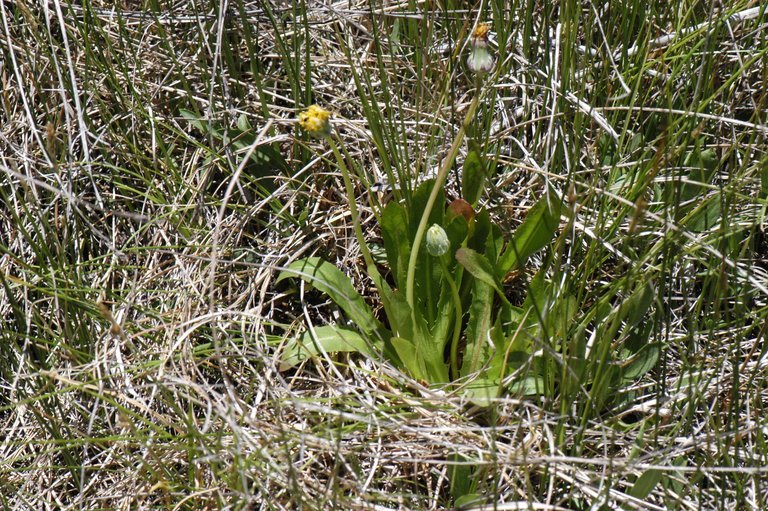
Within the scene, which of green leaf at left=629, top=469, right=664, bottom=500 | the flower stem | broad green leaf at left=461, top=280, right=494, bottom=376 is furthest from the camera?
broad green leaf at left=461, top=280, right=494, bottom=376

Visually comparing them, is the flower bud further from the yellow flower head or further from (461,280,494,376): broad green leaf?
the yellow flower head

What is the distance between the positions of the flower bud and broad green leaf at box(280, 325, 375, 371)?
0.20m

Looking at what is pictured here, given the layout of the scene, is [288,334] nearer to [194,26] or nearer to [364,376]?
[364,376]

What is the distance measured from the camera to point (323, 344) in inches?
51.2

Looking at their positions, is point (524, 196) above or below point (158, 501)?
above

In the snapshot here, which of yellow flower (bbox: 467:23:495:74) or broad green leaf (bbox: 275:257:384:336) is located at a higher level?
yellow flower (bbox: 467:23:495:74)

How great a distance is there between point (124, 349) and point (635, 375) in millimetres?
844

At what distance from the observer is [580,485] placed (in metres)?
1.08

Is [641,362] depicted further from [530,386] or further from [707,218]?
[707,218]

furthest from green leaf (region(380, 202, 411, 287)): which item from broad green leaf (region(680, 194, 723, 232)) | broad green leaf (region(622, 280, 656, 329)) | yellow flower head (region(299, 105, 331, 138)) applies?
broad green leaf (region(680, 194, 723, 232))

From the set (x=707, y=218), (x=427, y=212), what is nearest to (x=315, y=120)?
(x=427, y=212)

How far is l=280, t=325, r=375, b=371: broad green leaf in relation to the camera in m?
1.27

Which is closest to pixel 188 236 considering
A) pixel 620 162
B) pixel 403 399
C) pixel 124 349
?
pixel 124 349

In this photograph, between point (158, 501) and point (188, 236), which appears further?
point (188, 236)
